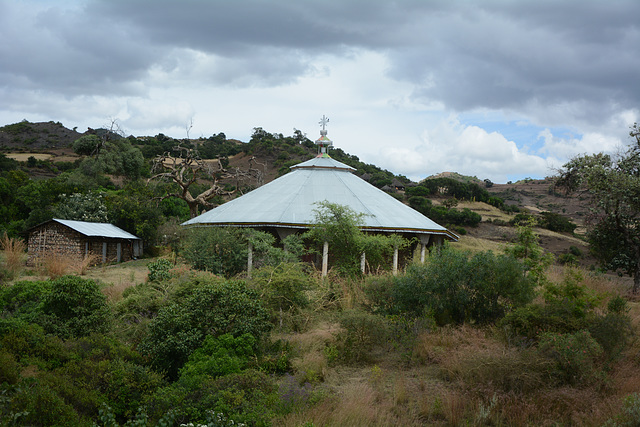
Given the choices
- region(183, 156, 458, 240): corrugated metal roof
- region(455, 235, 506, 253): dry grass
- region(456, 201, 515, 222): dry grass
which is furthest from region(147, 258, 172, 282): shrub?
region(456, 201, 515, 222): dry grass

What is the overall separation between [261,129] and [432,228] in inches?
2449

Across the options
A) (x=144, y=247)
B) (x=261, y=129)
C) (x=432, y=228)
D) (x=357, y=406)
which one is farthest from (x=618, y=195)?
(x=261, y=129)

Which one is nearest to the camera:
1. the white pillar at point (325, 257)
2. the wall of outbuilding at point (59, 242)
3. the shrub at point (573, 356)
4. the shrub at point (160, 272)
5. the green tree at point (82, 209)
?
the shrub at point (573, 356)

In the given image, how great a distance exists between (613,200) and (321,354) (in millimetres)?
13900

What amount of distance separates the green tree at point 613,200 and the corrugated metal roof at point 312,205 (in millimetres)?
5502

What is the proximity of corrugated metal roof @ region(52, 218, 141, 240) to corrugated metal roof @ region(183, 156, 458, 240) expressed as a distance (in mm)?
4403

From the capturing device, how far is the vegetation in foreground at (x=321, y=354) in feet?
20.7

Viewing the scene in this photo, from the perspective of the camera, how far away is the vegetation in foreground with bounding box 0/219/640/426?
6.31m

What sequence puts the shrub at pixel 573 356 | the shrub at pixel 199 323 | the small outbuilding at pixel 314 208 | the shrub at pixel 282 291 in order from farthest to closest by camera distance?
the small outbuilding at pixel 314 208 → the shrub at pixel 282 291 → the shrub at pixel 199 323 → the shrub at pixel 573 356

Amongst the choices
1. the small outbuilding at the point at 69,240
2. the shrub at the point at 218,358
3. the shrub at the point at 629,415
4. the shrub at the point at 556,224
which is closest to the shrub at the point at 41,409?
the shrub at the point at 218,358

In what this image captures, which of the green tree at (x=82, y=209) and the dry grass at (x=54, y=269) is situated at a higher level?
the green tree at (x=82, y=209)

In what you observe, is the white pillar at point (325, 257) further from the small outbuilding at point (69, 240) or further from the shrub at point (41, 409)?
the shrub at point (41, 409)

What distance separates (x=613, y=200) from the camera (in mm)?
17797

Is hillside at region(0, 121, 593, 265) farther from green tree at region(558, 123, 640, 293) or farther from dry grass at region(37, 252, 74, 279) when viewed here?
dry grass at region(37, 252, 74, 279)
